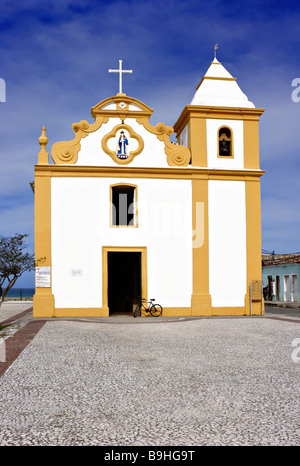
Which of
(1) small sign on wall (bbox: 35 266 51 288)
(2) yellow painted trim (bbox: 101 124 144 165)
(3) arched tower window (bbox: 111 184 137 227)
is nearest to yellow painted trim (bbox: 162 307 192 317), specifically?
(3) arched tower window (bbox: 111 184 137 227)

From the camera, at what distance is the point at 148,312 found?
60.3 feet

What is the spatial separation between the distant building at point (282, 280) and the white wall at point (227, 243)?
48.2 ft

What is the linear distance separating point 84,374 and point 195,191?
1243 cm

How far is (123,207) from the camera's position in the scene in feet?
66.5

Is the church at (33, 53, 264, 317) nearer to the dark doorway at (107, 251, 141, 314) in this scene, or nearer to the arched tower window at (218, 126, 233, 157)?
the arched tower window at (218, 126, 233, 157)

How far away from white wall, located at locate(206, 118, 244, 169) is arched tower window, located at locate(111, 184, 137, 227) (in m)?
3.36

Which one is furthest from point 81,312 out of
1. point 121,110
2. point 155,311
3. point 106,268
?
point 121,110

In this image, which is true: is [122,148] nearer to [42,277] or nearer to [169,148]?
[169,148]

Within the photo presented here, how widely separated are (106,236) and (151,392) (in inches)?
486

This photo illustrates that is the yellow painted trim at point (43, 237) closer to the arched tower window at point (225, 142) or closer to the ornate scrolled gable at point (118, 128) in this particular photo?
the ornate scrolled gable at point (118, 128)

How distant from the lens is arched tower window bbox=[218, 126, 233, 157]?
19.8 m

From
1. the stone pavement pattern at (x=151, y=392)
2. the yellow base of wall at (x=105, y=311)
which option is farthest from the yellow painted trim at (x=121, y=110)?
the stone pavement pattern at (x=151, y=392)
